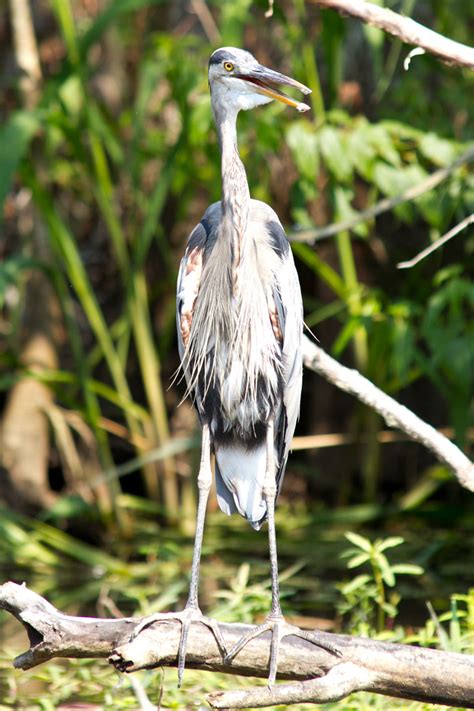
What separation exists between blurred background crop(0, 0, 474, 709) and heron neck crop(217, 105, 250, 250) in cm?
53

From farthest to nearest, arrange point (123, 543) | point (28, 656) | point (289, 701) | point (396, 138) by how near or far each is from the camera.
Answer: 1. point (123, 543)
2. point (396, 138)
3. point (28, 656)
4. point (289, 701)

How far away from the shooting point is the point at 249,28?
584 centimetres

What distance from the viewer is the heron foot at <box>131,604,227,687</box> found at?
212 centimetres

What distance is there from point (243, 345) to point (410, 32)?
3.00 feet

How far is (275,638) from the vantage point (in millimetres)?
2203

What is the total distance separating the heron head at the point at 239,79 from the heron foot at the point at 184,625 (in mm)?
1240

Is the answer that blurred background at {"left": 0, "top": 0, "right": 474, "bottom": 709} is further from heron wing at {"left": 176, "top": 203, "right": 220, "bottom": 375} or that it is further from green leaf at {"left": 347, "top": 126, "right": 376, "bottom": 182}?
heron wing at {"left": 176, "top": 203, "right": 220, "bottom": 375}

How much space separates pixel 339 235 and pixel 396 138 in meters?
0.83

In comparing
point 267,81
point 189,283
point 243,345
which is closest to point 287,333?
point 243,345

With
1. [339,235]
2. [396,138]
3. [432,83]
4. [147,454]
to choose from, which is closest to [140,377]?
[147,454]

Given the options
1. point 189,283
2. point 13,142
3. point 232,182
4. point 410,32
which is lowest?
point 189,283

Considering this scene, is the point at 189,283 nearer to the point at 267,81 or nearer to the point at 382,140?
the point at 267,81

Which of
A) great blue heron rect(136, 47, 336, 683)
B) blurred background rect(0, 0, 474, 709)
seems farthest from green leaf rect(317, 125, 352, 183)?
great blue heron rect(136, 47, 336, 683)

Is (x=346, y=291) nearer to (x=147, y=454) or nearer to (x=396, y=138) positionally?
(x=396, y=138)
